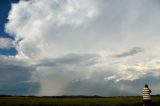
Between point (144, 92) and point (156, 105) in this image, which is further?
point (156, 105)

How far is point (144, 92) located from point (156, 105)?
44337 millimetres

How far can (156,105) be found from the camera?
7562 cm

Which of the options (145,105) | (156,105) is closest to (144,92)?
(145,105)

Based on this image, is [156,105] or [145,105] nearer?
[145,105]

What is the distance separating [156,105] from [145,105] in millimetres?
44080

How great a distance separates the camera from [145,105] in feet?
108

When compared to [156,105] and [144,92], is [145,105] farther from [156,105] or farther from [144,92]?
[156,105]

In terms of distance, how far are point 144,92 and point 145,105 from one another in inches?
46.1
